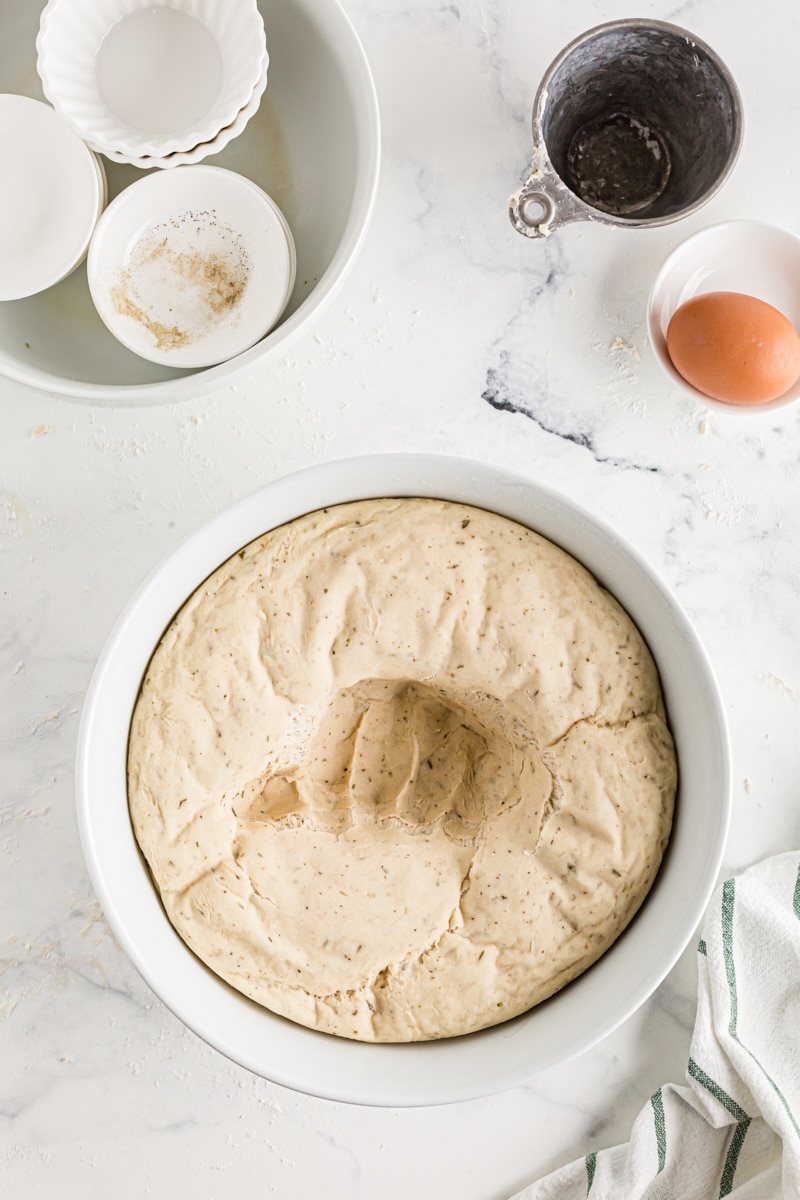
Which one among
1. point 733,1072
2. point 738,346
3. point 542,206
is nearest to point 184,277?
point 542,206

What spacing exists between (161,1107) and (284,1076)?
18.1 inches

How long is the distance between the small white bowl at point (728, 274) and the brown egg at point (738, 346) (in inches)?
1.9

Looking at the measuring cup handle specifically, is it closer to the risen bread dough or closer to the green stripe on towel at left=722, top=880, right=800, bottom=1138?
the risen bread dough

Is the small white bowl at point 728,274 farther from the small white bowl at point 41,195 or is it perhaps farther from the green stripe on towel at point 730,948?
the small white bowl at point 41,195

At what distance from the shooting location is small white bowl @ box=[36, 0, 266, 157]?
4.60 feet

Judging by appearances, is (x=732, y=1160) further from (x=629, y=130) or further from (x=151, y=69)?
(x=151, y=69)

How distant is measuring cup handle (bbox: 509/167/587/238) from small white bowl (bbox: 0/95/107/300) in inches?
24.3

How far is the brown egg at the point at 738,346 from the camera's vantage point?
53.6 inches

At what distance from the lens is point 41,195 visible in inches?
56.7

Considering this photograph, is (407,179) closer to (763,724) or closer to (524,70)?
(524,70)

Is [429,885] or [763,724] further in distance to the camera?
[763,724]

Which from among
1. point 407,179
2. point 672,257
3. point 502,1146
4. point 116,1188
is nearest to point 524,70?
point 407,179

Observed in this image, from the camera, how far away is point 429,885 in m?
1.25

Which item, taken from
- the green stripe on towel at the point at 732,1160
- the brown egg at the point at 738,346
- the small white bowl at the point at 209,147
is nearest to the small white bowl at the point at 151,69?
the small white bowl at the point at 209,147
